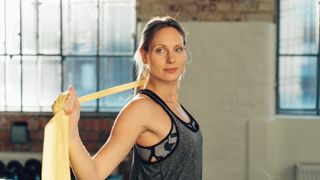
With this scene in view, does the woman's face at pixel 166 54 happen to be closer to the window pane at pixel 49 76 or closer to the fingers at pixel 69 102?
the fingers at pixel 69 102

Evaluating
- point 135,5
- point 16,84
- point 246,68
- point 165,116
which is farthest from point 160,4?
point 165,116

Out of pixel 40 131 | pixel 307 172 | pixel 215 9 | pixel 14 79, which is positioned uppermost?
pixel 215 9

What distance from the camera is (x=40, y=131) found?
16.6ft

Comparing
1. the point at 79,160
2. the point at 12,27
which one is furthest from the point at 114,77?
the point at 79,160

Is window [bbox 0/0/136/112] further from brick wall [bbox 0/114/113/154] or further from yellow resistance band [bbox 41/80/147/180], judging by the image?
yellow resistance band [bbox 41/80/147/180]

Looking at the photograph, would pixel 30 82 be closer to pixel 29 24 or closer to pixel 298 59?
pixel 29 24

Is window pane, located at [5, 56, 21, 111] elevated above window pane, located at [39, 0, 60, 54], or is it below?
below

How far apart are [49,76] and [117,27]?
74 centimetres

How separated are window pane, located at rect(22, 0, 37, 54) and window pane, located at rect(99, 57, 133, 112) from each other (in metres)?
0.62

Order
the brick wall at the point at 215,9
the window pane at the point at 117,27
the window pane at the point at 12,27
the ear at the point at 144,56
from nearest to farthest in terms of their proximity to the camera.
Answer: the ear at the point at 144,56 < the brick wall at the point at 215,9 < the window pane at the point at 117,27 < the window pane at the point at 12,27

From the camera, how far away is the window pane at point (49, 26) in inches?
203

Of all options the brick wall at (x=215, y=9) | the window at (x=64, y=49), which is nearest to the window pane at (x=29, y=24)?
the window at (x=64, y=49)

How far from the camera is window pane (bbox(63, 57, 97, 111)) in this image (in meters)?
A: 5.18

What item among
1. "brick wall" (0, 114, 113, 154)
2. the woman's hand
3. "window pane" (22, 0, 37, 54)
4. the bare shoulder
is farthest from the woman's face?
"window pane" (22, 0, 37, 54)
